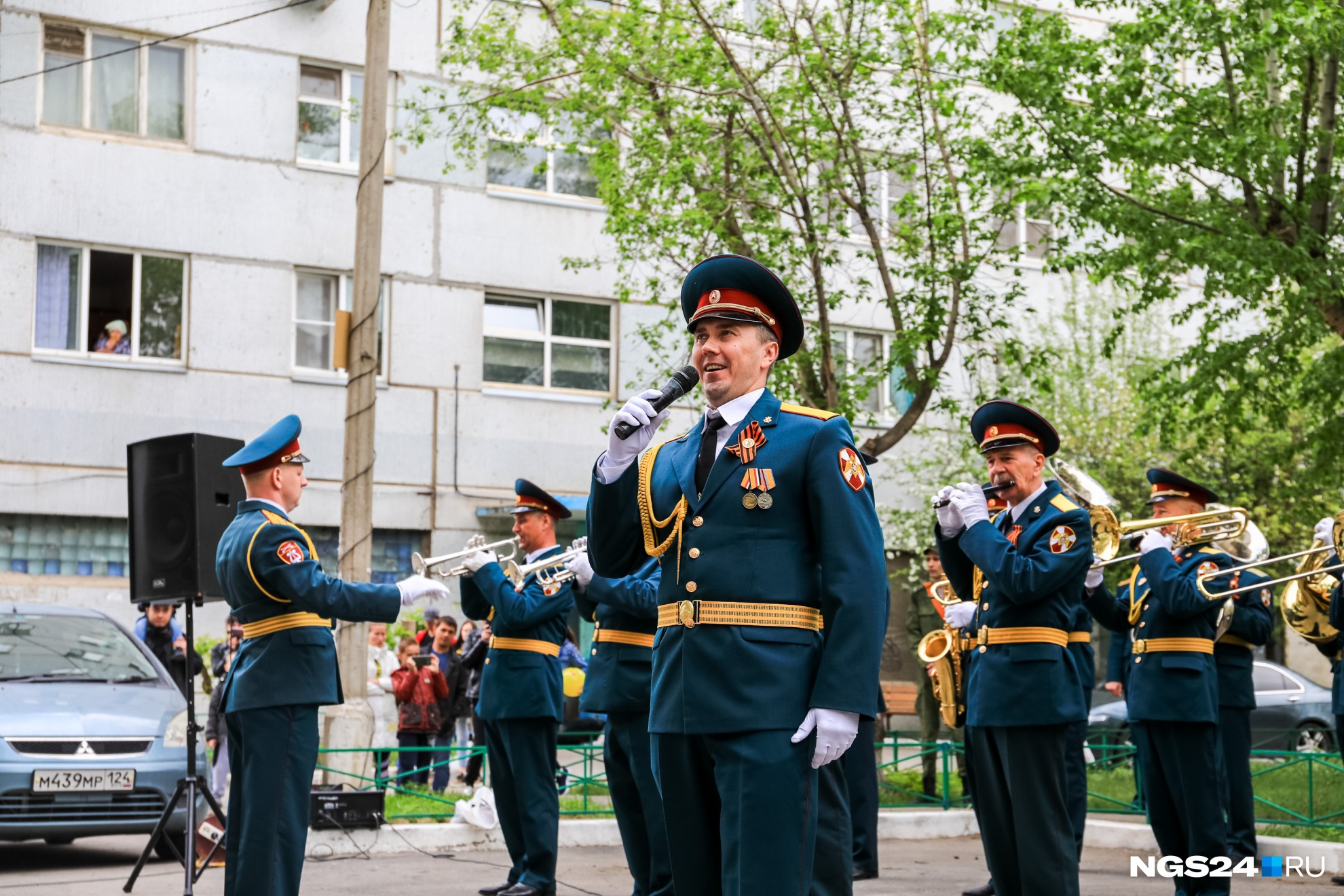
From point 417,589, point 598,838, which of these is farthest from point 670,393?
point 598,838

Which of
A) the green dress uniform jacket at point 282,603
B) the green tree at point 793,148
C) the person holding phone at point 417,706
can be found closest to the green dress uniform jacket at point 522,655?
the green dress uniform jacket at point 282,603

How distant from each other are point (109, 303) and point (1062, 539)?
1663 centimetres

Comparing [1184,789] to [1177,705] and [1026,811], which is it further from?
[1026,811]

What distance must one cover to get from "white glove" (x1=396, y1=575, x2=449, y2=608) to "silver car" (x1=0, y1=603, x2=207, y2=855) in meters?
3.69

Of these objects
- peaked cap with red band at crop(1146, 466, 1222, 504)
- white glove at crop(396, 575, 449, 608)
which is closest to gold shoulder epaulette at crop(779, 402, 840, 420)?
white glove at crop(396, 575, 449, 608)

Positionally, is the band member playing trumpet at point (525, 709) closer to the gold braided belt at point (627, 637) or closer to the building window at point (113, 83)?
the gold braided belt at point (627, 637)

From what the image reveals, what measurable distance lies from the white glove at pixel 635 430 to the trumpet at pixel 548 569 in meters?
4.19

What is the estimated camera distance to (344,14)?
21922 mm

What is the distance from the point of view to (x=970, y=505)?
6.31 m

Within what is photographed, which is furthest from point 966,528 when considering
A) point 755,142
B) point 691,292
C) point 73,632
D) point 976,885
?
point 755,142

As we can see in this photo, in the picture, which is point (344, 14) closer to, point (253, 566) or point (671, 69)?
point (671, 69)

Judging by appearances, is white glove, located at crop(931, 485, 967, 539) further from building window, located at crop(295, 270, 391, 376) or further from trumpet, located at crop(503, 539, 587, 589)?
building window, located at crop(295, 270, 391, 376)

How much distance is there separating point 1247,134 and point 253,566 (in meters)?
→ 9.71

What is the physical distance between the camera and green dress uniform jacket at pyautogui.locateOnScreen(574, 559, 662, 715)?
7.98m
